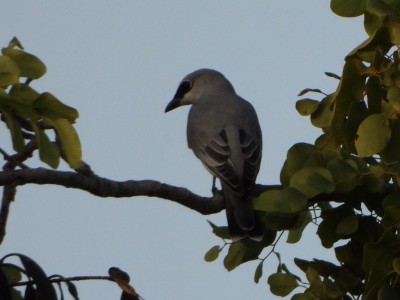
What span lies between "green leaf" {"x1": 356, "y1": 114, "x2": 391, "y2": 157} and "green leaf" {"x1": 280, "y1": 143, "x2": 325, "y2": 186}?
317mm

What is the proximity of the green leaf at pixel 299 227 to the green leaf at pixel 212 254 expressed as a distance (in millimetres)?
300

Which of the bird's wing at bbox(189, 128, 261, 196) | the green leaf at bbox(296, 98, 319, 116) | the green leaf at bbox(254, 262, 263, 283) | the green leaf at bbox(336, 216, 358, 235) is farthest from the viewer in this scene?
the bird's wing at bbox(189, 128, 261, 196)

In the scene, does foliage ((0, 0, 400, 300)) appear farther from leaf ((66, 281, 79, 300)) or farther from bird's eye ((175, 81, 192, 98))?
bird's eye ((175, 81, 192, 98))

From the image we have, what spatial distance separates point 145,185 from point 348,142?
2.50 feet

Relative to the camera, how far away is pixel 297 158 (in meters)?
3.38

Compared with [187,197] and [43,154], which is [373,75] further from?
[43,154]

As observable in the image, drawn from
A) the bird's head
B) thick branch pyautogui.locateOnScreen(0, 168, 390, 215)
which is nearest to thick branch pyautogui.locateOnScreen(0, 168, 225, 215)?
thick branch pyautogui.locateOnScreen(0, 168, 390, 215)

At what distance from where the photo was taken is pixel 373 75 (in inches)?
125

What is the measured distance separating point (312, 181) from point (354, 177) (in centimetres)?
17

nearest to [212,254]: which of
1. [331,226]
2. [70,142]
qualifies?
[331,226]

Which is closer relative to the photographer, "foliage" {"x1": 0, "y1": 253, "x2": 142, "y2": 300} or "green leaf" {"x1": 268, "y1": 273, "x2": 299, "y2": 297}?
"foliage" {"x1": 0, "y1": 253, "x2": 142, "y2": 300}

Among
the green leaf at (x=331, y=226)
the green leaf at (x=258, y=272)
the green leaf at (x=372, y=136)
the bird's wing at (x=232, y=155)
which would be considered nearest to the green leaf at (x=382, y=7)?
the green leaf at (x=372, y=136)

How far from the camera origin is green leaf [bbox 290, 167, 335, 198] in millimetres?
3109

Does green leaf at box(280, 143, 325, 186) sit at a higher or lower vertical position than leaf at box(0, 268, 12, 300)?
higher
